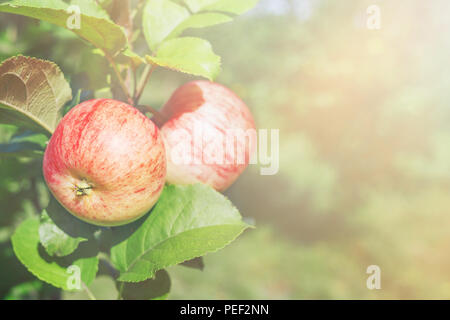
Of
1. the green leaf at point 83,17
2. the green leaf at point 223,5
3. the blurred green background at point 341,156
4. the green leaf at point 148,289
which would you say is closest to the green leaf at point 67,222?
the green leaf at point 148,289

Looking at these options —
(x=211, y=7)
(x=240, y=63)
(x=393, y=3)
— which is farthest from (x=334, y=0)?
(x=211, y=7)

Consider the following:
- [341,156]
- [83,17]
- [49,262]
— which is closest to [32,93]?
[83,17]

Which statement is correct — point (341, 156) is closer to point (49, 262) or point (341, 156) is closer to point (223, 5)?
point (223, 5)

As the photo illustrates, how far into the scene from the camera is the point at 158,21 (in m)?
0.63

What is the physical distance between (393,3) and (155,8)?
570cm

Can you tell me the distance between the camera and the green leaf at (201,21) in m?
0.62

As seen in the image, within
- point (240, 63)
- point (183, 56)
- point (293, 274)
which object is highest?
point (240, 63)

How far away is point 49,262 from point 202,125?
0.30 metres

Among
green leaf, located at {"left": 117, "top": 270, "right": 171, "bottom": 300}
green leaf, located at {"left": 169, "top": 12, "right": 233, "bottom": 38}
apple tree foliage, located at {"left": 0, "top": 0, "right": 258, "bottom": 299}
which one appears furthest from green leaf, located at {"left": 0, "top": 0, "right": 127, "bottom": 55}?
green leaf, located at {"left": 117, "top": 270, "right": 171, "bottom": 300}

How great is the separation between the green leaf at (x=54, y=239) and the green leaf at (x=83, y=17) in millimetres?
245

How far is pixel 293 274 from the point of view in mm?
3264

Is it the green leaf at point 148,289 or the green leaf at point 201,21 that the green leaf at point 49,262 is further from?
the green leaf at point 201,21

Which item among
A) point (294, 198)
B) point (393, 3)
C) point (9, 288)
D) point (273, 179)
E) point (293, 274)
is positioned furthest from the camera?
point (393, 3)
